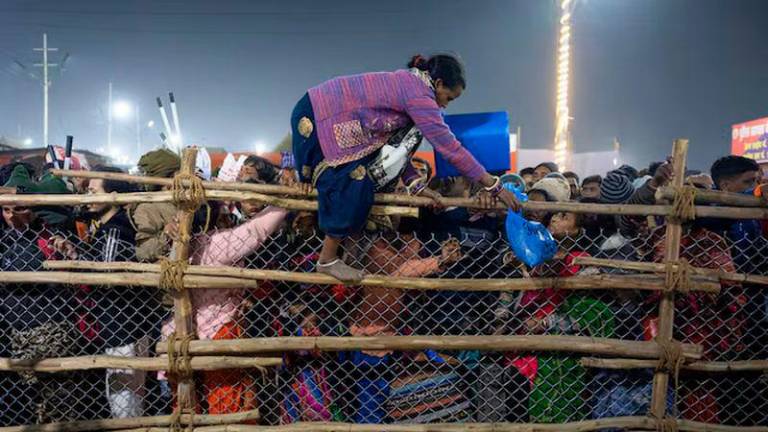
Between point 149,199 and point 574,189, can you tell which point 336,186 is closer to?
point 149,199

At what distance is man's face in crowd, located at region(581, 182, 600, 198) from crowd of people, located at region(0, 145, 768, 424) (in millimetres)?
1806

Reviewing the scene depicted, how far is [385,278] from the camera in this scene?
3051 mm

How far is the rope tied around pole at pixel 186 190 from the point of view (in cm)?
297

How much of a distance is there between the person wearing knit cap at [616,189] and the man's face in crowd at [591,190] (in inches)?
30.7

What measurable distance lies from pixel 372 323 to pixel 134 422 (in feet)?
5.47

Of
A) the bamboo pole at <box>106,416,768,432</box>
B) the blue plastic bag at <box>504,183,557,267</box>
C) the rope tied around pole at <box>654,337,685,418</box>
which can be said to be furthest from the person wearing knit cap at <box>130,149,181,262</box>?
the rope tied around pole at <box>654,337,685,418</box>

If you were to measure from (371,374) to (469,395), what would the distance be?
0.69 m

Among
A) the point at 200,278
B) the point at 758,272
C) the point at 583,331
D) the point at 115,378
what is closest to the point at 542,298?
the point at 583,331

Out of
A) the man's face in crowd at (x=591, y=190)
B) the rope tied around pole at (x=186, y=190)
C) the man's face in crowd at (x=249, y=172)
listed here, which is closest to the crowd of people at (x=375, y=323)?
the rope tied around pole at (x=186, y=190)

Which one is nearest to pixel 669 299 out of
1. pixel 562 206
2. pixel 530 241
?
pixel 562 206

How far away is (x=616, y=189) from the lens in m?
4.20

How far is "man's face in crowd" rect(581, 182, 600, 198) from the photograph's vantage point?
16.9 ft

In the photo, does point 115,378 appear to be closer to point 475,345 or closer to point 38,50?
point 475,345

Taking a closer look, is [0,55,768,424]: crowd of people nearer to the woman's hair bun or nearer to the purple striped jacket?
the purple striped jacket
